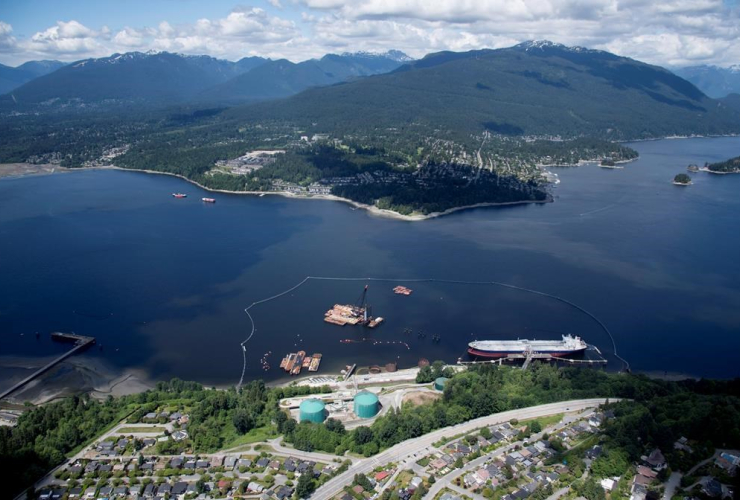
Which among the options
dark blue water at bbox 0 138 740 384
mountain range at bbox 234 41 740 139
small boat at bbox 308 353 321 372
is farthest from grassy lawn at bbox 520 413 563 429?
mountain range at bbox 234 41 740 139

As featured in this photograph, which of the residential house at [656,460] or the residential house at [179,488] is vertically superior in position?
the residential house at [179,488]

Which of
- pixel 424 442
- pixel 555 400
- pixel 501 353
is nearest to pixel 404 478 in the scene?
pixel 424 442

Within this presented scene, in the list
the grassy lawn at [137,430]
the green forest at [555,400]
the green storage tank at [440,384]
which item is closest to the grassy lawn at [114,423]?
the grassy lawn at [137,430]

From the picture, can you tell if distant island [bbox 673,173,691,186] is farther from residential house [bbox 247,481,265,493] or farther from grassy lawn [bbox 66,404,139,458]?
grassy lawn [bbox 66,404,139,458]

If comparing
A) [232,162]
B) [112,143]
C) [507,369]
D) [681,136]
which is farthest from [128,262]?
[681,136]

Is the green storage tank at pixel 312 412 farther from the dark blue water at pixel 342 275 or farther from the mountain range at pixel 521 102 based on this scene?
the mountain range at pixel 521 102

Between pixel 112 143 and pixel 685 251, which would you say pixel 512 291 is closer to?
pixel 685 251
